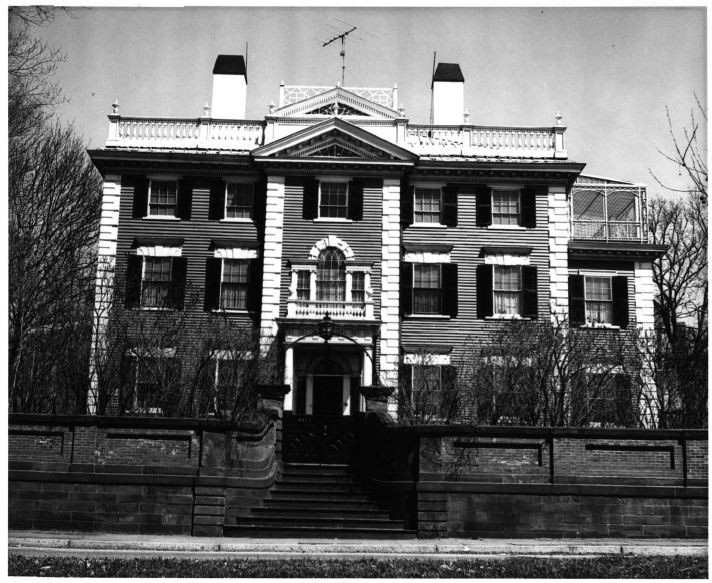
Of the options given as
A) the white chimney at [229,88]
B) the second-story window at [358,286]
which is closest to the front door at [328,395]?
the second-story window at [358,286]

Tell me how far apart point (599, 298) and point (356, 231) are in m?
9.09

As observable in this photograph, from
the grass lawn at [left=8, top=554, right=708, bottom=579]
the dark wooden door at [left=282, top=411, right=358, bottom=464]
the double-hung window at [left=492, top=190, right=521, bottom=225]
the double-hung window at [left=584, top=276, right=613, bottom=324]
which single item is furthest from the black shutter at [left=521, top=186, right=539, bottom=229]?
the grass lawn at [left=8, top=554, right=708, bottom=579]

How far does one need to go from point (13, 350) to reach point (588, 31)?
1489 cm

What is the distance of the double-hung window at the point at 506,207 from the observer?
31844 mm

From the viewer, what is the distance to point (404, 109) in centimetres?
3253

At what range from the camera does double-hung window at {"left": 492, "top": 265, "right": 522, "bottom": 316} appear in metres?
31.0

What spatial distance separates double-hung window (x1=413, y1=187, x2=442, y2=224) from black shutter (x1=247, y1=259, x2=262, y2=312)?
5.82 m

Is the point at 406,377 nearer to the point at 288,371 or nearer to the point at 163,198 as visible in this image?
the point at 288,371

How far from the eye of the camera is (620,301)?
105 ft

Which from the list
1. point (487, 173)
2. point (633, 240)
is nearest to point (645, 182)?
point (633, 240)

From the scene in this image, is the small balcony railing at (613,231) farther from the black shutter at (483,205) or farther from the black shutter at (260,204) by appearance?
the black shutter at (260,204)

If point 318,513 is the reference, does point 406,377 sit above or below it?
above

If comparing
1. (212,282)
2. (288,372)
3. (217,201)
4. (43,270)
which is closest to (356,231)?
(217,201)

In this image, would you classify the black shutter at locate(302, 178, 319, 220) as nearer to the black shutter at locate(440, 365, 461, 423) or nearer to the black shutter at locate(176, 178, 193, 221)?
the black shutter at locate(176, 178, 193, 221)
